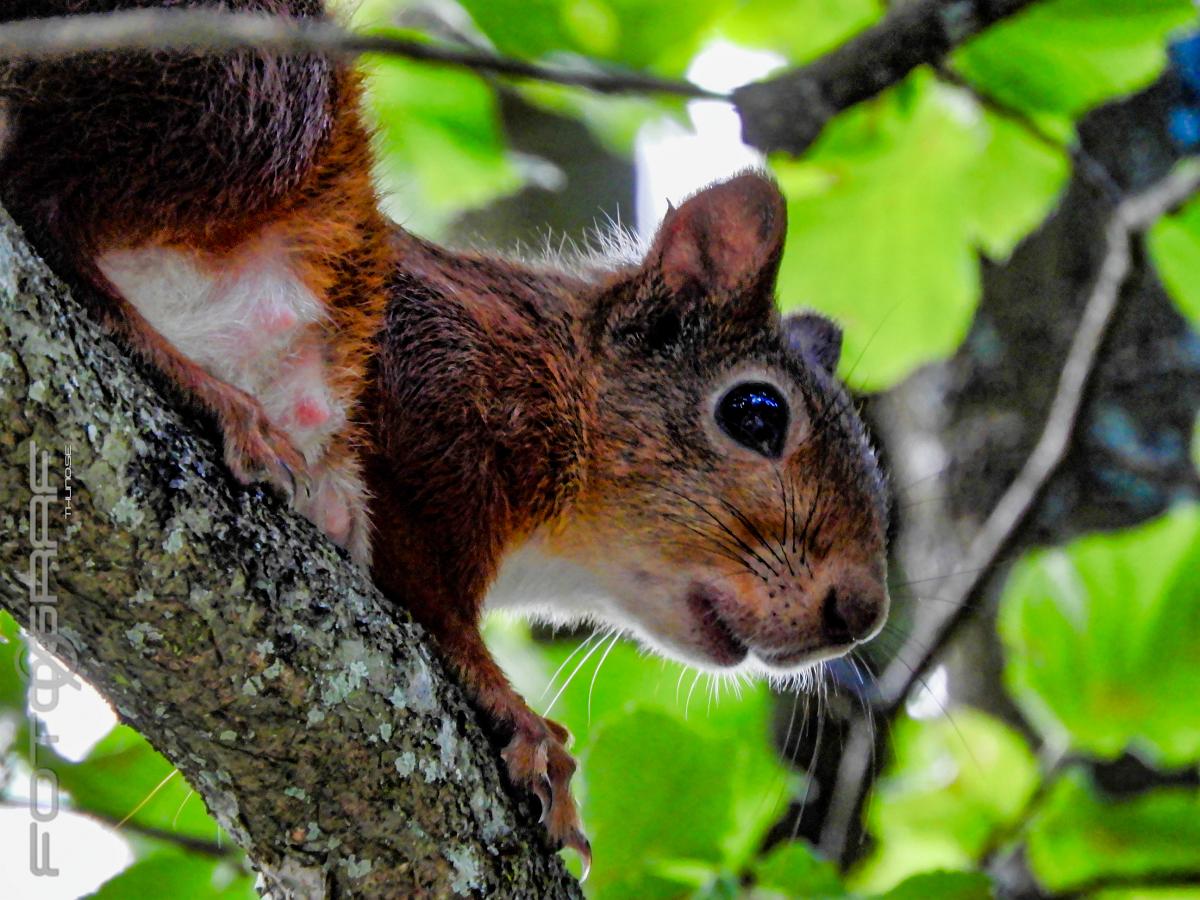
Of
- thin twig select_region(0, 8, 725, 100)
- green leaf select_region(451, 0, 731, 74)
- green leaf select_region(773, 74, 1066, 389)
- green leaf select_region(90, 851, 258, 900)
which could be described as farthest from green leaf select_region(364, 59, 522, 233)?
green leaf select_region(90, 851, 258, 900)

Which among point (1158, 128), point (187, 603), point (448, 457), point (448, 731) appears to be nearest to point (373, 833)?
point (448, 731)

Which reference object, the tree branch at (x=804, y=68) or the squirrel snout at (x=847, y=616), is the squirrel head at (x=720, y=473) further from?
the tree branch at (x=804, y=68)

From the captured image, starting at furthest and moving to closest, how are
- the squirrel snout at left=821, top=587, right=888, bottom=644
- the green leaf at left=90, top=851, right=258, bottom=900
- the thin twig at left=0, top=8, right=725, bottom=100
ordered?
1. the squirrel snout at left=821, top=587, right=888, bottom=644
2. the green leaf at left=90, top=851, right=258, bottom=900
3. the thin twig at left=0, top=8, right=725, bottom=100

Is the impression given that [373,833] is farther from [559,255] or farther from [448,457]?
[559,255]

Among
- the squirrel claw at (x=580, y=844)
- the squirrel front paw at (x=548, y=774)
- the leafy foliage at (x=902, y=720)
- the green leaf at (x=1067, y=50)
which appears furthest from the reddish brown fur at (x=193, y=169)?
the green leaf at (x=1067, y=50)

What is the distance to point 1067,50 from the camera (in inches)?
81.7

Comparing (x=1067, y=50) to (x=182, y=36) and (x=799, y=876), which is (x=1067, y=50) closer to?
(x=799, y=876)

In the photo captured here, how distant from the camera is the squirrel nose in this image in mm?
1809

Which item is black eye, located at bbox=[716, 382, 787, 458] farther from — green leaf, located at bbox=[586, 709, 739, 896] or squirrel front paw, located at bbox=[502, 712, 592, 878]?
squirrel front paw, located at bbox=[502, 712, 592, 878]

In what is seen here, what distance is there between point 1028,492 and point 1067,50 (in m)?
0.78

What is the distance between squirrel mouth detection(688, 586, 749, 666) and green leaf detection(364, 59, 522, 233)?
3.22ft

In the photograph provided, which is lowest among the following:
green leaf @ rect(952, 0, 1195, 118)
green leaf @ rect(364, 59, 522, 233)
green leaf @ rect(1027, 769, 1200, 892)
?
green leaf @ rect(1027, 769, 1200, 892)

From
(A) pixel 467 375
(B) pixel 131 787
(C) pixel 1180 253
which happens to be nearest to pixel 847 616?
(A) pixel 467 375

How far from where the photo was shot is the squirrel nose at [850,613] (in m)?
1.81
